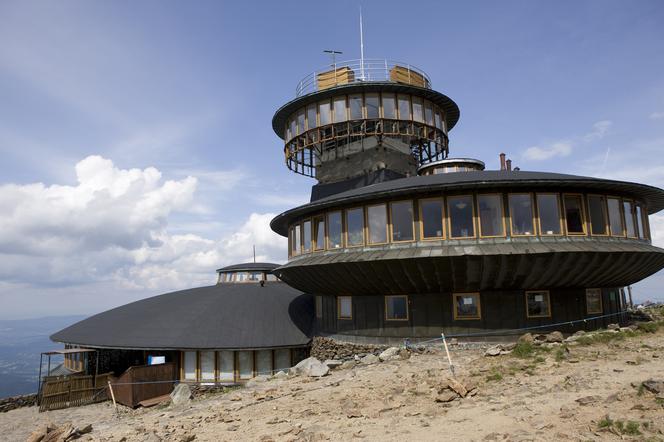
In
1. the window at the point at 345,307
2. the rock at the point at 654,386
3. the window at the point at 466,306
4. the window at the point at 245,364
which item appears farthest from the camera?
the window at the point at 245,364

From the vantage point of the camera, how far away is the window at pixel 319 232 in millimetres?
23016

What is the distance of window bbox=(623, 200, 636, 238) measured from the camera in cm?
2051

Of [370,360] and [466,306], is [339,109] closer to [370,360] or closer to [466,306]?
[466,306]

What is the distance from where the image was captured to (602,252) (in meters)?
18.1

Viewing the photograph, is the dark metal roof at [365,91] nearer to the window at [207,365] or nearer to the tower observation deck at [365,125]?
the tower observation deck at [365,125]

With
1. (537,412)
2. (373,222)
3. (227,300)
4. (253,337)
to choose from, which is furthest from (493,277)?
(227,300)

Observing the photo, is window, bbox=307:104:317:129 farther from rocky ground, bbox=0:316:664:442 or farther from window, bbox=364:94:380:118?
rocky ground, bbox=0:316:664:442

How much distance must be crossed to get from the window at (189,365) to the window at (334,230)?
11680 mm

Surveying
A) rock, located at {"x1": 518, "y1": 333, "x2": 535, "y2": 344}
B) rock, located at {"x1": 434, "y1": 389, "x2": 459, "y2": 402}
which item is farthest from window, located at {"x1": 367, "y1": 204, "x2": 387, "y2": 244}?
rock, located at {"x1": 434, "y1": 389, "x2": 459, "y2": 402}

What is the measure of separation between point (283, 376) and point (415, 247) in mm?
7886

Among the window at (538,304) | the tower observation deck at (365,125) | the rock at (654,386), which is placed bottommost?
the rock at (654,386)

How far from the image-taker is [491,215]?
1898cm

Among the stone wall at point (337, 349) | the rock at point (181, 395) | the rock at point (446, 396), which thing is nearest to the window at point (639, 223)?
the stone wall at point (337, 349)

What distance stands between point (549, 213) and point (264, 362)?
59.5 feet
